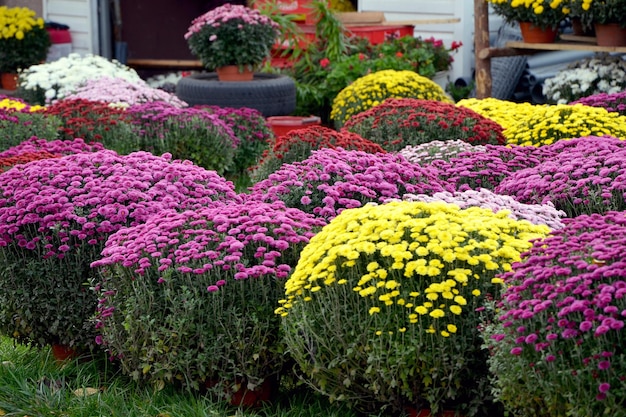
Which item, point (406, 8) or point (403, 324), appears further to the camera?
point (406, 8)

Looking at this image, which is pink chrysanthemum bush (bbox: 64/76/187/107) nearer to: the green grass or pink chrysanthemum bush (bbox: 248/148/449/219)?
pink chrysanthemum bush (bbox: 248/148/449/219)

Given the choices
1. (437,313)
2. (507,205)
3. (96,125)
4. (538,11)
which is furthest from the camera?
(538,11)

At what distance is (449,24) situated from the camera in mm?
13719

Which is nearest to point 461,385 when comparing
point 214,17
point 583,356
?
point 583,356

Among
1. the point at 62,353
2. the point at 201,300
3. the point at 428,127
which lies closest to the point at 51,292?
the point at 62,353

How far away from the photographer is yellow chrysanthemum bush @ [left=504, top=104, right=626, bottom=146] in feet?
24.0

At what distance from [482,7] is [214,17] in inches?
122

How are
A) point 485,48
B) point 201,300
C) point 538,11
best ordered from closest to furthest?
point 201,300 < point 538,11 < point 485,48

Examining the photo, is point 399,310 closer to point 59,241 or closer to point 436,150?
point 59,241

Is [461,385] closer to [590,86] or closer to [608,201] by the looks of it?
[608,201]

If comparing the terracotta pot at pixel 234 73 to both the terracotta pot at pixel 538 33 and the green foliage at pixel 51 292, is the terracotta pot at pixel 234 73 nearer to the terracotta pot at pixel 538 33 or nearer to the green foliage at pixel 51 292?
the terracotta pot at pixel 538 33

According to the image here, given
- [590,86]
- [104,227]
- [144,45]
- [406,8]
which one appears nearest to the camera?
[104,227]

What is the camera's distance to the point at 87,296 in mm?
5062

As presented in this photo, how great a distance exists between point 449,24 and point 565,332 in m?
10.8
